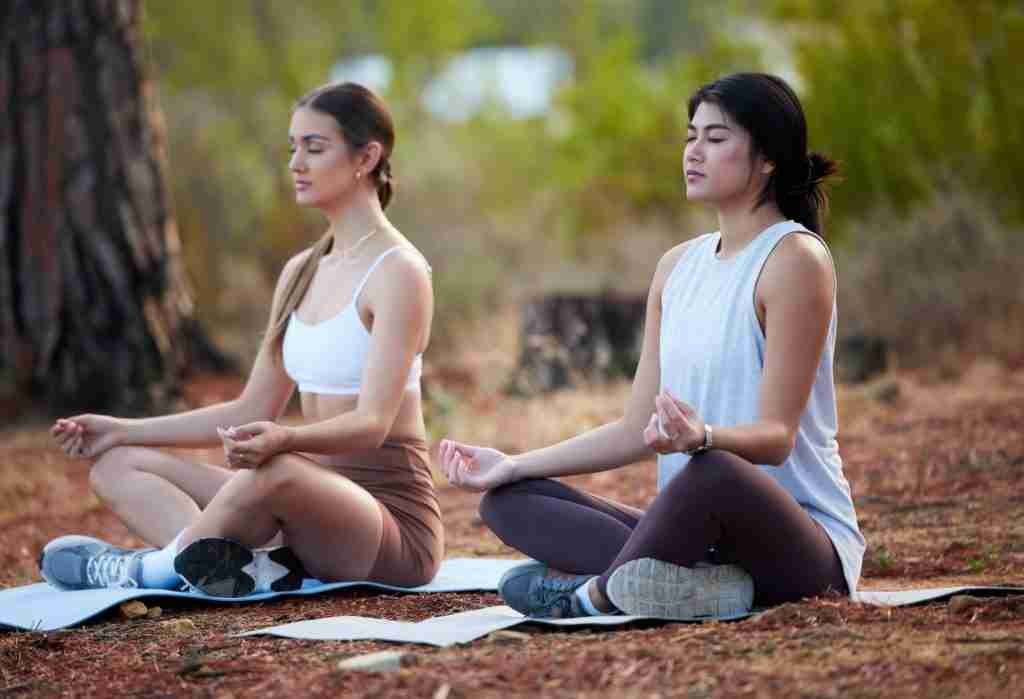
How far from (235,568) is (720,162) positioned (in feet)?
5.72

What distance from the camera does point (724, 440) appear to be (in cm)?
356

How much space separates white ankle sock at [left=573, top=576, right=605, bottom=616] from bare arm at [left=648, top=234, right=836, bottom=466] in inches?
20.4

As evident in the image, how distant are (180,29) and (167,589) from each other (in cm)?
1379

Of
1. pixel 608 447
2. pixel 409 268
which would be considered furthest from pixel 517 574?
pixel 409 268

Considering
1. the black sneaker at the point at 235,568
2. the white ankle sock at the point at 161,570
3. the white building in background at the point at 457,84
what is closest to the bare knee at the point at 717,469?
the black sneaker at the point at 235,568

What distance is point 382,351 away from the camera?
444 centimetres

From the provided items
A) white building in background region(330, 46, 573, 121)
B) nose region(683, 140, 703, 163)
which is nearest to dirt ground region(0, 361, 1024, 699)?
nose region(683, 140, 703, 163)

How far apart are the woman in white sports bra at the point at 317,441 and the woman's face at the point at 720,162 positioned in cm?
102

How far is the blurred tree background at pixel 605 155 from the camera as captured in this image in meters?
10.5

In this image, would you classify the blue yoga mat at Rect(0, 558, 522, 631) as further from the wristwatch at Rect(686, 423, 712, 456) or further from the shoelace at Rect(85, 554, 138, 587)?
the wristwatch at Rect(686, 423, 712, 456)

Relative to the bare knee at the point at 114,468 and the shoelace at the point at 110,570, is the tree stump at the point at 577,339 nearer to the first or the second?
the bare knee at the point at 114,468

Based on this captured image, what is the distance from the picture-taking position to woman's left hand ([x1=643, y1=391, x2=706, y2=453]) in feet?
11.3

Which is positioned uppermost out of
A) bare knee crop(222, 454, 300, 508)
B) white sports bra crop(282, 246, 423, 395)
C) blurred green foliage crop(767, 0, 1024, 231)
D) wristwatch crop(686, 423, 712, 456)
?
blurred green foliage crop(767, 0, 1024, 231)

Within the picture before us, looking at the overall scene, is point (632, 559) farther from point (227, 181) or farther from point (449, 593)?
point (227, 181)
